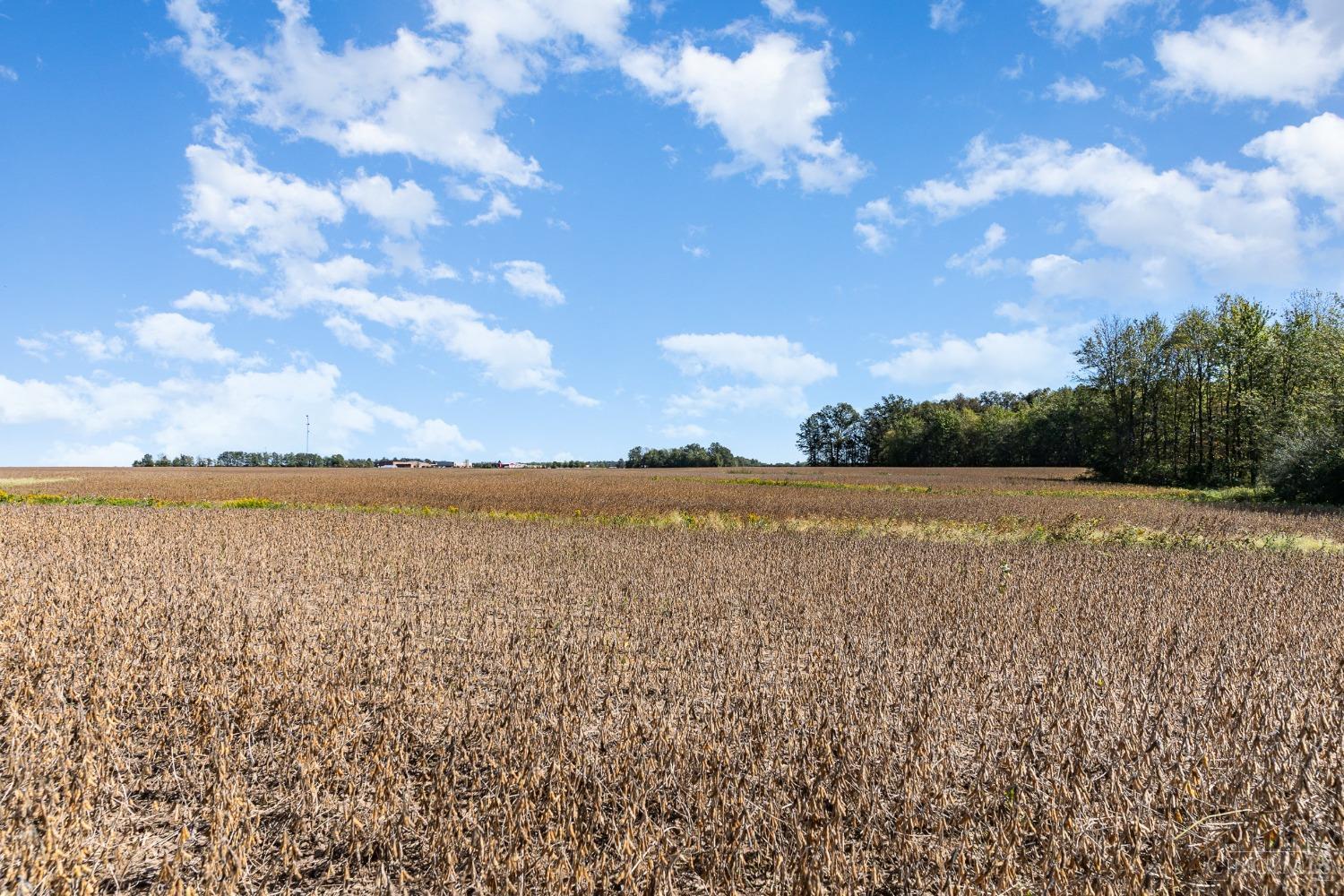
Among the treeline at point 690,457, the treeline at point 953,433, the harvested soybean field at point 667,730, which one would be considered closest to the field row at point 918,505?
the harvested soybean field at point 667,730

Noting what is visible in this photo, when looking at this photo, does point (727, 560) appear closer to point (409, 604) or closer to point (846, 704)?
point (409, 604)

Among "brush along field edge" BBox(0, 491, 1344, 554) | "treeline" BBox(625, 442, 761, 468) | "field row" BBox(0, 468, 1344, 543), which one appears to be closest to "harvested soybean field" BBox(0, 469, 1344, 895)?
"brush along field edge" BBox(0, 491, 1344, 554)

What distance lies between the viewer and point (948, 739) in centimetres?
382

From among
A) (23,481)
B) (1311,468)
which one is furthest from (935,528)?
(23,481)

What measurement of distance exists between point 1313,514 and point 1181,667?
19456 mm

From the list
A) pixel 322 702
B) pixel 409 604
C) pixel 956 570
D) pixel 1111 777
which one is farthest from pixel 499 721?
pixel 956 570

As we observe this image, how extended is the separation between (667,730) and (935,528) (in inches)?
520

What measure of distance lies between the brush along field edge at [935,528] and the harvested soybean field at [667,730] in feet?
13.4

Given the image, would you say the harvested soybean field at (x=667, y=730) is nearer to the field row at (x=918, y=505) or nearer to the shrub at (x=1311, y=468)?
the field row at (x=918, y=505)

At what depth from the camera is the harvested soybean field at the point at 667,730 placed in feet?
9.03

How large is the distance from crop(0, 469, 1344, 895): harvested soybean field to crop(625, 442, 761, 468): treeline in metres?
99.3

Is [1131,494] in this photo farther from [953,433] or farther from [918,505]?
[953,433]

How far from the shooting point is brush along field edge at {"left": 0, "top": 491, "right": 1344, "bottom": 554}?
13.1 metres

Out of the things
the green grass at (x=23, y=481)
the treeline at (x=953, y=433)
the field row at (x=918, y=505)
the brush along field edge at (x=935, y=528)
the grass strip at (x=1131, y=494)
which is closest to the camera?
the brush along field edge at (x=935, y=528)
